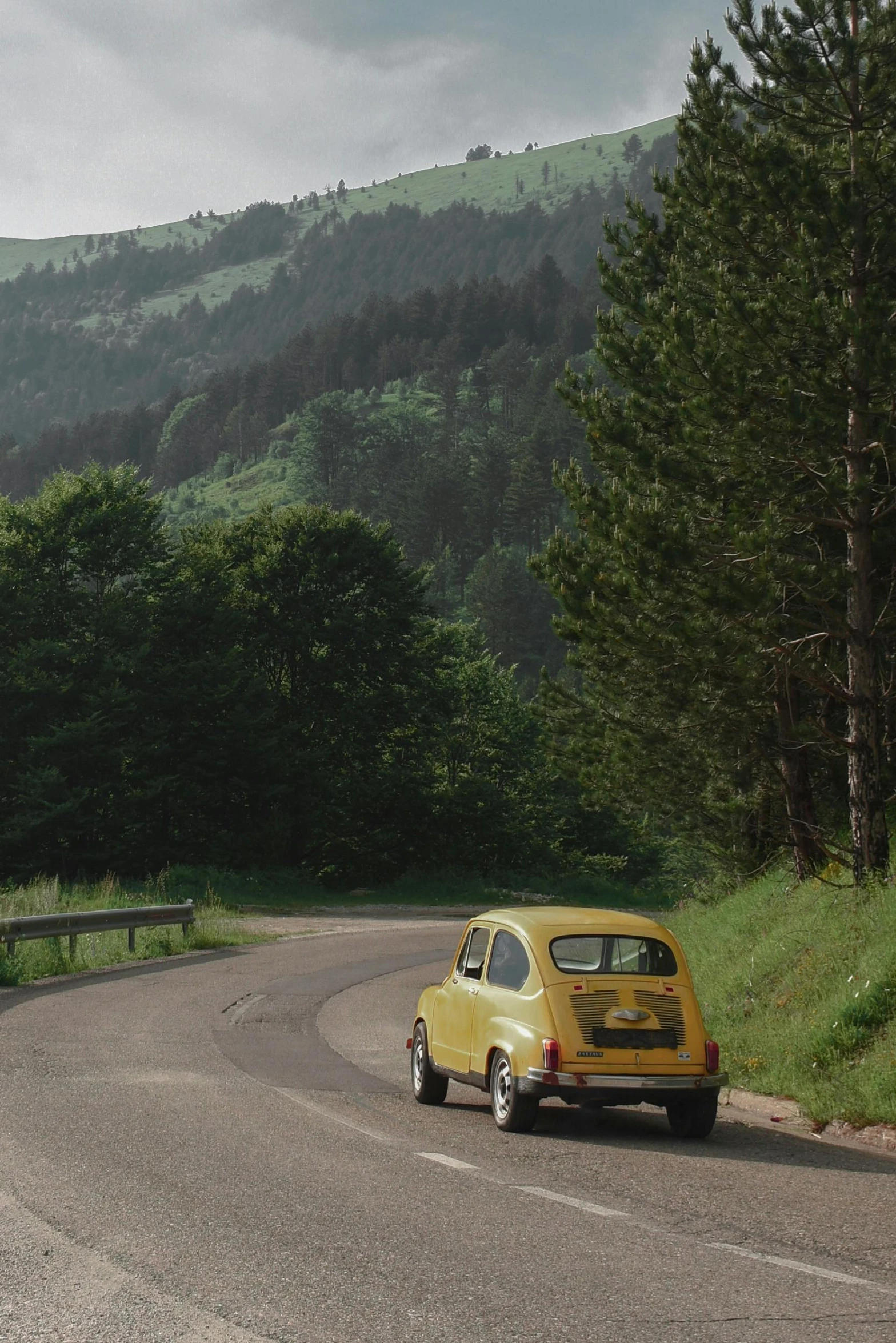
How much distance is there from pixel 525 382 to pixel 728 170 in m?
Result: 158

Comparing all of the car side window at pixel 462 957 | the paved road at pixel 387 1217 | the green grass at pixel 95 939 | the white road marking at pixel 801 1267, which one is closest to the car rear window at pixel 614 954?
the paved road at pixel 387 1217

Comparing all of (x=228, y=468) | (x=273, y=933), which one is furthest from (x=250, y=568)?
(x=228, y=468)

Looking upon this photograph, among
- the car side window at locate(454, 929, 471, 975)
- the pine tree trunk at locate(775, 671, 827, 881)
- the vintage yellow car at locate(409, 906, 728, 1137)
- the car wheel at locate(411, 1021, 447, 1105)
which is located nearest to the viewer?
the vintage yellow car at locate(409, 906, 728, 1137)

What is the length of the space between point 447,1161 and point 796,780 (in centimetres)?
1194

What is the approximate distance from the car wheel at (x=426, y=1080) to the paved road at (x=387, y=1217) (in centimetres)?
31

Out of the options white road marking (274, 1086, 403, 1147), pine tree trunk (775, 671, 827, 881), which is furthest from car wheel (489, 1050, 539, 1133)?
pine tree trunk (775, 671, 827, 881)

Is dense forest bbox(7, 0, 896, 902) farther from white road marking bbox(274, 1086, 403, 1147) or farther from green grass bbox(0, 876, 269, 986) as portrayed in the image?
green grass bbox(0, 876, 269, 986)

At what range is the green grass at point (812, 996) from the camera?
444 inches

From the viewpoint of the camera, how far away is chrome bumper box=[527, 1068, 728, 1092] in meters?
10.3

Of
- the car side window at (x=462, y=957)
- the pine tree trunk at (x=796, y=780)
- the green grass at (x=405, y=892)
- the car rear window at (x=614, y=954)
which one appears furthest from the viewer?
the green grass at (x=405, y=892)

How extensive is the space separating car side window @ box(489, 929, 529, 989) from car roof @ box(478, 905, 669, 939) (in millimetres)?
115

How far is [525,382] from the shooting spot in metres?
172

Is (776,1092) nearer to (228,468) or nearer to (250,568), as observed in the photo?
(250,568)

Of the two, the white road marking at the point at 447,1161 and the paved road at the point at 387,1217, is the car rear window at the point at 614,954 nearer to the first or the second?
the paved road at the point at 387,1217
